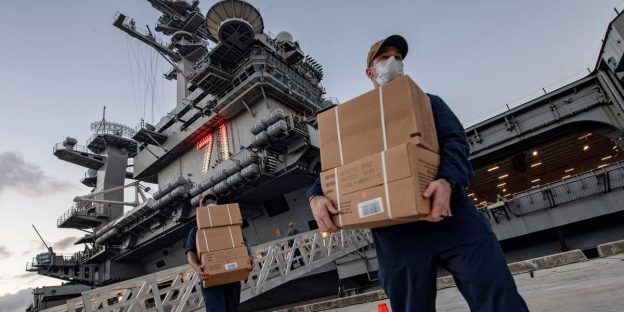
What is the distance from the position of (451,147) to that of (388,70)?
698 mm

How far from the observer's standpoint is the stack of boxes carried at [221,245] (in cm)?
446

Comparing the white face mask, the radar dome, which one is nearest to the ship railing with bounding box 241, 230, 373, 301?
the white face mask

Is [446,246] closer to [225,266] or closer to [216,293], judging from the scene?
[225,266]

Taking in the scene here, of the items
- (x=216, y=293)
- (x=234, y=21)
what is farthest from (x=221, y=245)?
(x=234, y=21)

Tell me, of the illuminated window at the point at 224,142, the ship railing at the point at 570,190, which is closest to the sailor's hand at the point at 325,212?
the ship railing at the point at 570,190

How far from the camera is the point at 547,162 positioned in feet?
64.8

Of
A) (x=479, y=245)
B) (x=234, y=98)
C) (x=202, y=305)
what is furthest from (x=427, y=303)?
(x=234, y=98)

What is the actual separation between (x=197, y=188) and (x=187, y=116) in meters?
10.5

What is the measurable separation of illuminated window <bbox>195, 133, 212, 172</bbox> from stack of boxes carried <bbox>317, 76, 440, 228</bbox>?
76.4ft

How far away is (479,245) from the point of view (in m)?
1.61

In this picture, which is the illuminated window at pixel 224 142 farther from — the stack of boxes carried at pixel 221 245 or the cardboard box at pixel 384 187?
the cardboard box at pixel 384 187

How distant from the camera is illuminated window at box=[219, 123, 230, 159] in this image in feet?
75.6

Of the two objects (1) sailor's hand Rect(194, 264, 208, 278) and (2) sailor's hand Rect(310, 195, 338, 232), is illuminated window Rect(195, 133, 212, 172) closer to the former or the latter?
(1) sailor's hand Rect(194, 264, 208, 278)

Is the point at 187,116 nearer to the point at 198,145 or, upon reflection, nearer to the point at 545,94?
the point at 198,145
